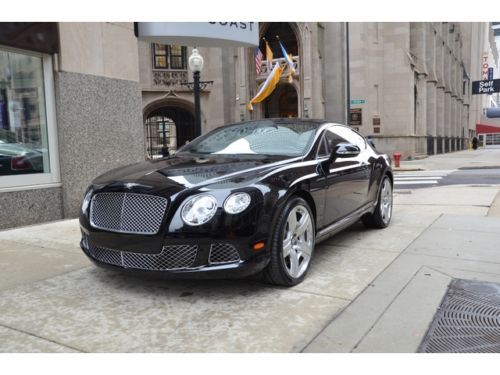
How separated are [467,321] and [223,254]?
1838mm

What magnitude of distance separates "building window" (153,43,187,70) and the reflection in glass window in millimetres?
23011

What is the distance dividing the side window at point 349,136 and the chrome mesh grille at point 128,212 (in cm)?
267

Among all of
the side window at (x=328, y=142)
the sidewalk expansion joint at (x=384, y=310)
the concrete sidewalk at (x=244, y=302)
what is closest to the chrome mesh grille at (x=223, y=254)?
the concrete sidewalk at (x=244, y=302)

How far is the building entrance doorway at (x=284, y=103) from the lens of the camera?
35719 mm

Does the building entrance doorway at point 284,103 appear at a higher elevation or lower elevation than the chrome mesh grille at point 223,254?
higher

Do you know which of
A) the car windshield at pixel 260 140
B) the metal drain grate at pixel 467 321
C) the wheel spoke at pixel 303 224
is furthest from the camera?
the car windshield at pixel 260 140

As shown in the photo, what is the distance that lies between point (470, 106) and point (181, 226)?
72.2m

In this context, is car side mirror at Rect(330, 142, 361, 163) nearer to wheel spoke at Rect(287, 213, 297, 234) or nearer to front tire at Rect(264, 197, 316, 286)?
front tire at Rect(264, 197, 316, 286)

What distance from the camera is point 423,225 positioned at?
6.67 meters

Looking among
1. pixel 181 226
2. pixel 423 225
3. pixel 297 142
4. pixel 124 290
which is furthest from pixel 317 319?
pixel 423 225

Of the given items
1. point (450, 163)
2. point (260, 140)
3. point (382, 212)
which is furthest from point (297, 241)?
point (450, 163)

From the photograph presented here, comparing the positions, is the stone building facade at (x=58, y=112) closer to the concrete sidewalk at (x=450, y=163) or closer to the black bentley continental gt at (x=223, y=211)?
the black bentley continental gt at (x=223, y=211)

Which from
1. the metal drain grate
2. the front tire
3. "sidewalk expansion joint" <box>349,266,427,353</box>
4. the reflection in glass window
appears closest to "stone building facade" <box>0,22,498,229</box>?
the reflection in glass window

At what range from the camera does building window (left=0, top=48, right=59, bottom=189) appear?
7.02 meters
